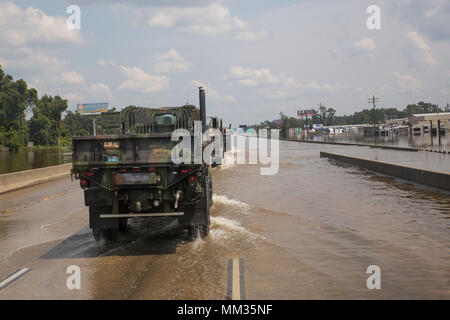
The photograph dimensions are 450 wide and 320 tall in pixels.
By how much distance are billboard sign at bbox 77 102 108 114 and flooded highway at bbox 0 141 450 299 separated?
10.2 feet

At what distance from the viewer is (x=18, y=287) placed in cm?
677

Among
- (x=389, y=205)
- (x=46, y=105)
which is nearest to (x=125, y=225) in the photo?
(x=389, y=205)

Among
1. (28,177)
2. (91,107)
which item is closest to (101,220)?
(91,107)

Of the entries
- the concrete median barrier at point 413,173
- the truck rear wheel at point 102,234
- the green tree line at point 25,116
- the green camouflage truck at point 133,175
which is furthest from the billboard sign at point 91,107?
the green tree line at point 25,116

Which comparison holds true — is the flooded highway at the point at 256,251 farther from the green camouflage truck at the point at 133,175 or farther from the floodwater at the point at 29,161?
the floodwater at the point at 29,161

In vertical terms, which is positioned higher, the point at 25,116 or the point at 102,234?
the point at 25,116

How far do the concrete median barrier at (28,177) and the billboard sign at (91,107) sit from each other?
10.0m

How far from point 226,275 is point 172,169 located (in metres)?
2.40

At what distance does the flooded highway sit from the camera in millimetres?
6461

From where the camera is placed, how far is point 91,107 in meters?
13.2

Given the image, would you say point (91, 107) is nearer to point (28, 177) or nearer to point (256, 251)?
point (256, 251)

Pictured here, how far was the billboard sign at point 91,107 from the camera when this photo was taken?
13008 mm

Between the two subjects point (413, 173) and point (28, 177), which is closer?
point (413, 173)

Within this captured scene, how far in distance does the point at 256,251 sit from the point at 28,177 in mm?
18792
